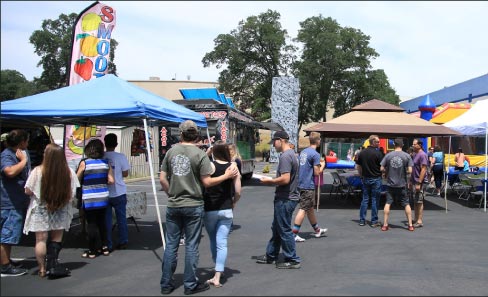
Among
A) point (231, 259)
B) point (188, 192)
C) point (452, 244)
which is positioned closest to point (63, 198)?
point (188, 192)

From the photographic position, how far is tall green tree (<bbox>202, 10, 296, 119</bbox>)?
4734 centimetres

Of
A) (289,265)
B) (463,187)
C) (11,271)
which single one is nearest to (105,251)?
(11,271)


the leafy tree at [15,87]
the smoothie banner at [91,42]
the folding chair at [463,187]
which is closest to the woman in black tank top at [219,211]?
the smoothie banner at [91,42]

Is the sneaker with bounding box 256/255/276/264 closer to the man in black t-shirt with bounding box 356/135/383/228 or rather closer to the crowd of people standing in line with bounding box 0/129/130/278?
the crowd of people standing in line with bounding box 0/129/130/278

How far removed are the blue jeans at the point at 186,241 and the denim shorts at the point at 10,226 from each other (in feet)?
6.73

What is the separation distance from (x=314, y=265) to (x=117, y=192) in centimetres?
312

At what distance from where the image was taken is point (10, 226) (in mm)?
5344

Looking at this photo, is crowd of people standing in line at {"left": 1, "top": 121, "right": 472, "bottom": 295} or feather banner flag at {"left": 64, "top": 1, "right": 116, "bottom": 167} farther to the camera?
feather banner flag at {"left": 64, "top": 1, "right": 116, "bottom": 167}

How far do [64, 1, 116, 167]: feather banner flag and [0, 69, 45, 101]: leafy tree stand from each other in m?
48.2

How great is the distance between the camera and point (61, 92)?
722 centimetres

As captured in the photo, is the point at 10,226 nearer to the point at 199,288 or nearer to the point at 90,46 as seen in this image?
the point at 199,288

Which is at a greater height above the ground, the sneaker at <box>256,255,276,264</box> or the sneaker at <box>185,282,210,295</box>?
the sneaker at <box>256,255,276,264</box>

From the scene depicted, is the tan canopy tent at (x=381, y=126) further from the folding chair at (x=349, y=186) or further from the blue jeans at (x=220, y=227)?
→ the blue jeans at (x=220, y=227)

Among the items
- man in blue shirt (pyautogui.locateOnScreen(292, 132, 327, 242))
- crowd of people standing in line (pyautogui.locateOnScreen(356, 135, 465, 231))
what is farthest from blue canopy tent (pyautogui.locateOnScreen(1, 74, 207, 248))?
crowd of people standing in line (pyautogui.locateOnScreen(356, 135, 465, 231))
